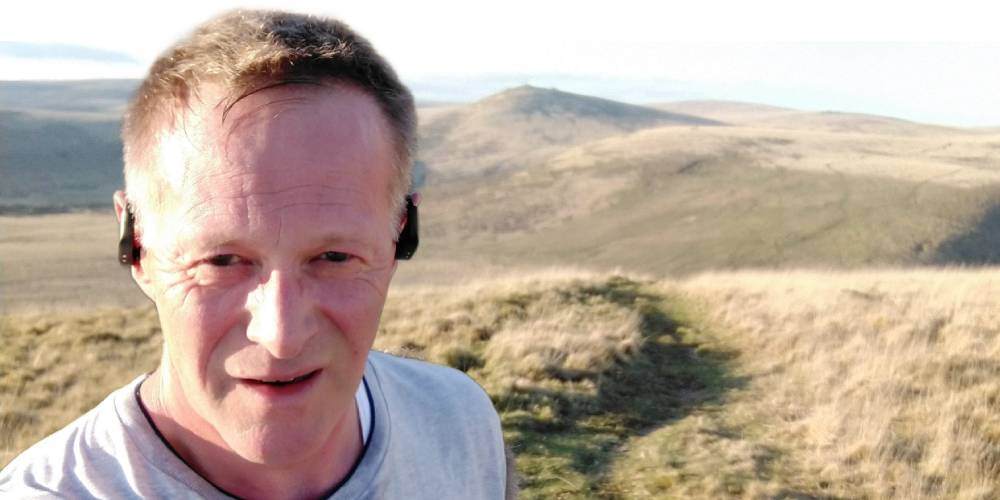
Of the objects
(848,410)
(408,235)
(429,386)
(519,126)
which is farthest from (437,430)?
(519,126)

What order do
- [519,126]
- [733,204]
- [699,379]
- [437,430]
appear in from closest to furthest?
[437,430] → [699,379] → [733,204] → [519,126]

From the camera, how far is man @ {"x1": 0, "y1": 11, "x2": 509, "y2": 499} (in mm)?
1412

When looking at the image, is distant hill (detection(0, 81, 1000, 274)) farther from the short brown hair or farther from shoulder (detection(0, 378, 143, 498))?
shoulder (detection(0, 378, 143, 498))

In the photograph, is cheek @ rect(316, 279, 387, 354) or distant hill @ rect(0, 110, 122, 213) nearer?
→ cheek @ rect(316, 279, 387, 354)

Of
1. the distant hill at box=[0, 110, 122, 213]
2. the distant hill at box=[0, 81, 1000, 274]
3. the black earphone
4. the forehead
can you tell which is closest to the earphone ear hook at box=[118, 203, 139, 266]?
the black earphone

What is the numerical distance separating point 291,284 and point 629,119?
405 feet

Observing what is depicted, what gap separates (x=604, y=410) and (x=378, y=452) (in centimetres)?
575

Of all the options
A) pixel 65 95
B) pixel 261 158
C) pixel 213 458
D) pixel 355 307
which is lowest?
pixel 65 95

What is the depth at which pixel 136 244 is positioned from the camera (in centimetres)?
162

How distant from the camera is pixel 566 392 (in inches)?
298

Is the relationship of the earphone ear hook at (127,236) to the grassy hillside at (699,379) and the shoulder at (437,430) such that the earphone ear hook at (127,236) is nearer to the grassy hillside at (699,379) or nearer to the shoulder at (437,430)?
the shoulder at (437,430)

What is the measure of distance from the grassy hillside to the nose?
339cm

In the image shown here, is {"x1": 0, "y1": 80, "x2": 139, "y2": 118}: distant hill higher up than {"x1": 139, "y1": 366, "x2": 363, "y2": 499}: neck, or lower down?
lower down

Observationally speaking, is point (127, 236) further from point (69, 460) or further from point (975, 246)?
point (975, 246)
